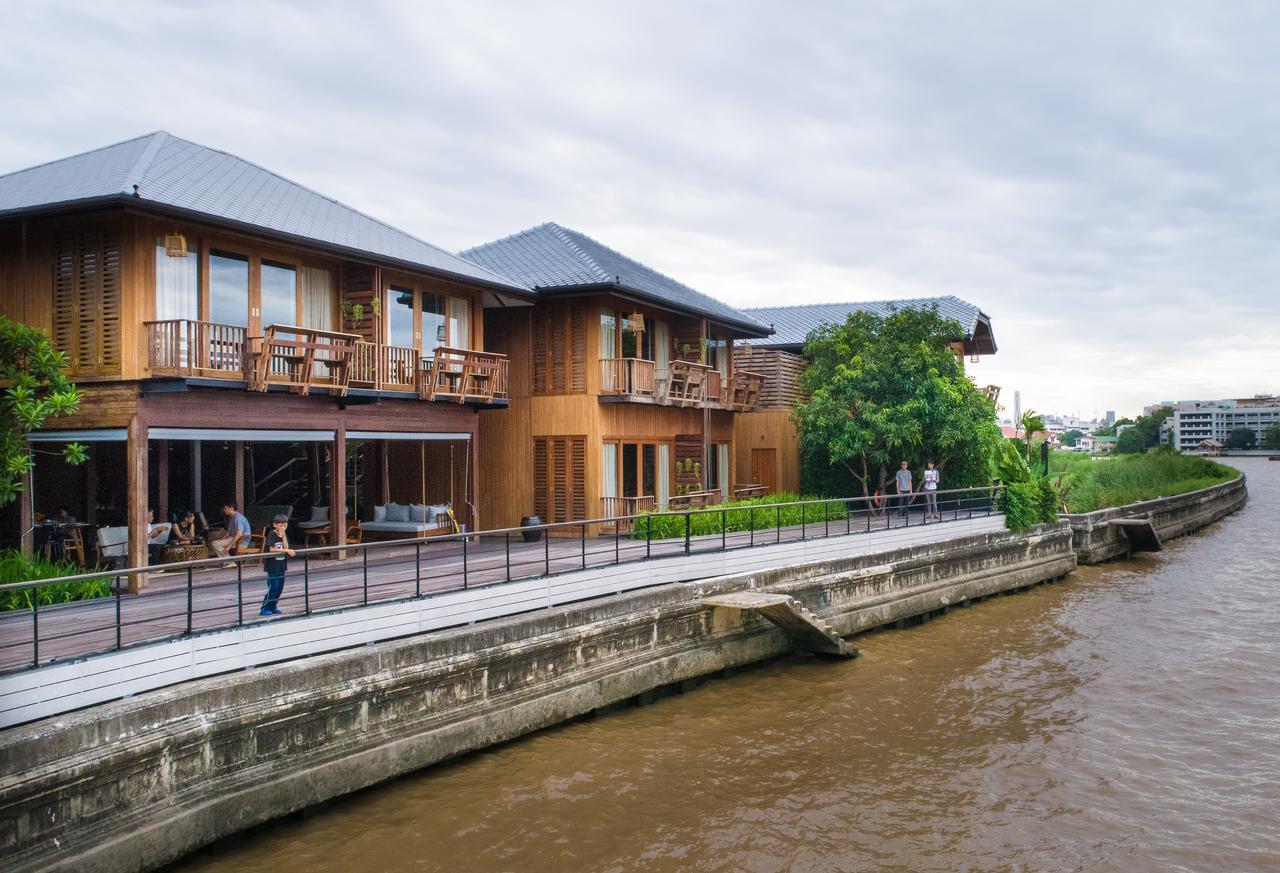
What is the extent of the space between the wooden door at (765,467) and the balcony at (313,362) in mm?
12523

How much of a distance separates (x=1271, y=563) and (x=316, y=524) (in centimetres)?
2887

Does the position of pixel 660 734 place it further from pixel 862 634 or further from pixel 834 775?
pixel 862 634

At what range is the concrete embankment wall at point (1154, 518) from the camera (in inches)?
1159

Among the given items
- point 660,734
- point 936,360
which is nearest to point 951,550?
point 936,360

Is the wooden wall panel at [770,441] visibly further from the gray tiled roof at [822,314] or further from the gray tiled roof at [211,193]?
the gray tiled roof at [211,193]

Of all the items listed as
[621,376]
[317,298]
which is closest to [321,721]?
[317,298]

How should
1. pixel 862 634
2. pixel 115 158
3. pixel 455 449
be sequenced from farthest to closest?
pixel 455 449
pixel 862 634
pixel 115 158

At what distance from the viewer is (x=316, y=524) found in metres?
19.7

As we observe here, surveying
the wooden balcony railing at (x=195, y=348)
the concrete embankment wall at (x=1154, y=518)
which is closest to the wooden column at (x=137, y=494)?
the wooden balcony railing at (x=195, y=348)

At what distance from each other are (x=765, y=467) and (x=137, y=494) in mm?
20626

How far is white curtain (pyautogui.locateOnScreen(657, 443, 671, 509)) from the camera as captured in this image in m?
25.8

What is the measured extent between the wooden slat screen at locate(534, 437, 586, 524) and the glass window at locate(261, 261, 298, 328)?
302 inches

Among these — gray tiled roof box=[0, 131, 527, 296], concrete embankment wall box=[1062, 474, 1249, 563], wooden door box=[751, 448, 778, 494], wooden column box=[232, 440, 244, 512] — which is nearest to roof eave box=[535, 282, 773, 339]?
gray tiled roof box=[0, 131, 527, 296]

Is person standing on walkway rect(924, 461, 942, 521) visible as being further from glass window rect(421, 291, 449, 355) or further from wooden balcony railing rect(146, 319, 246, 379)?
wooden balcony railing rect(146, 319, 246, 379)
